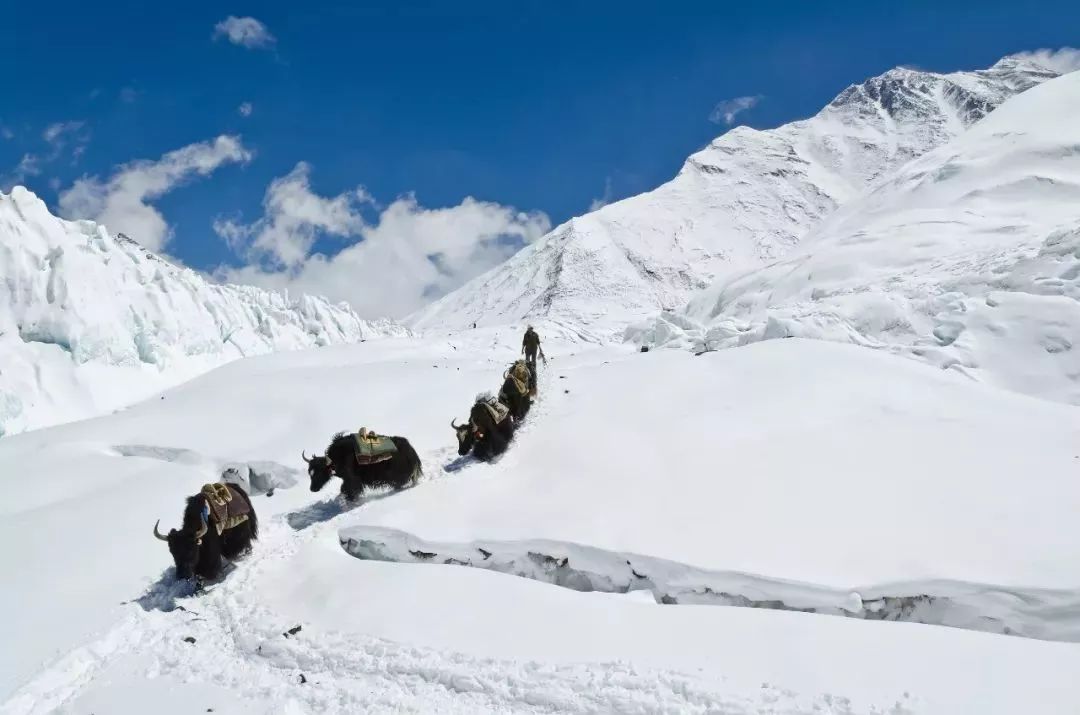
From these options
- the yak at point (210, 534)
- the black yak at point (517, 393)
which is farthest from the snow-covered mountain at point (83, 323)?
the yak at point (210, 534)

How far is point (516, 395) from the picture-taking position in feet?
34.8

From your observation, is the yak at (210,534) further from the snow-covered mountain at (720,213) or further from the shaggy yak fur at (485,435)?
the snow-covered mountain at (720,213)

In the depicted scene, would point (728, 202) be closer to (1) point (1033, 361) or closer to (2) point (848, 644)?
(1) point (1033, 361)

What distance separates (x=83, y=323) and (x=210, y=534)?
21.7m

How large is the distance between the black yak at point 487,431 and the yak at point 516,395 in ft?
2.62

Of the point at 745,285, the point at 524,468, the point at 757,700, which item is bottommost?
the point at 757,700

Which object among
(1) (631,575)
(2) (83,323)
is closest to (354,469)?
(1) (631,575)

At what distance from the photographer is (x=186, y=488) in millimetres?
9367

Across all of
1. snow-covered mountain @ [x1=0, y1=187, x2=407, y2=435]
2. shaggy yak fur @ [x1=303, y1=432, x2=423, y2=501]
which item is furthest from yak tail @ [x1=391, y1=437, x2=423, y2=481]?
snow-covered mountain @ [x1=0, y1=187, x2=407, y2=435]

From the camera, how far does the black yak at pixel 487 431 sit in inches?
360

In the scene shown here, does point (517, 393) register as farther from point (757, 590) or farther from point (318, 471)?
point (757, 590)

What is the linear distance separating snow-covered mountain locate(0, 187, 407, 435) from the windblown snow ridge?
21.0 meters

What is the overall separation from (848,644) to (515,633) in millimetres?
2193

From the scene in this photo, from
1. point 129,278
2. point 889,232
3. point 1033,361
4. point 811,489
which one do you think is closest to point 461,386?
point 811,489
